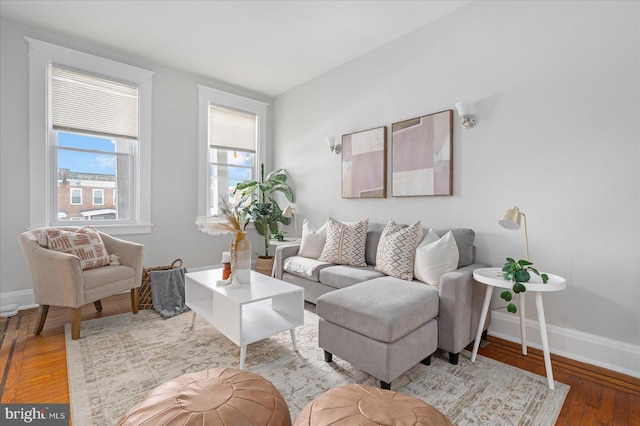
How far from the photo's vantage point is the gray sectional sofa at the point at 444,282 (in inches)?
81.0

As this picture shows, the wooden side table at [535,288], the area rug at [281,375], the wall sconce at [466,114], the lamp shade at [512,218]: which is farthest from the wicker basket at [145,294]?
the wall sconce at [466,114]

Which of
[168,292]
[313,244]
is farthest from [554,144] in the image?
[168,292]

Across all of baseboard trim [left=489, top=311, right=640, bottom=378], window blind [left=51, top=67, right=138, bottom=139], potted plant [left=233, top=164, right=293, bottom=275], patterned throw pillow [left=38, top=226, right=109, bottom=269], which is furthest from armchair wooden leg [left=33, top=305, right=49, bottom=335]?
baseboard trim [left=489, top=311, right=640, bottom=378]

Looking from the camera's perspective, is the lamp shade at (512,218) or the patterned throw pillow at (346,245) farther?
the patterned throw pillow at (346,245)

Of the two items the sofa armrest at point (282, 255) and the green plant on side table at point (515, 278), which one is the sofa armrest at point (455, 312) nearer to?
the green plant on side table at point (515, 278)

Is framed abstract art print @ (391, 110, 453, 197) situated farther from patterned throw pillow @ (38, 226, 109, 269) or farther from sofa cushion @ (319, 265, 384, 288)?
patterned throw pillow @ (38, 226, 109, 269)

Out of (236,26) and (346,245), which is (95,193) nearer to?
(236,26)

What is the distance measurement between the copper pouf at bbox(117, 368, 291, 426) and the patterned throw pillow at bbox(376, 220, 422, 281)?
167 centimetres

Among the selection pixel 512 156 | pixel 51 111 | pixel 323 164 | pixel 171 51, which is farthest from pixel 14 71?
pixel 512 156

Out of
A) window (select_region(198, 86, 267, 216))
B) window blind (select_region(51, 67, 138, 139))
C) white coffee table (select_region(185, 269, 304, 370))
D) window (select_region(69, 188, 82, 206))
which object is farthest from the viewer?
window (select_region(198, 86, 267, 216))

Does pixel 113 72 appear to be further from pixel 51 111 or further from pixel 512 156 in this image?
pixel 512 156

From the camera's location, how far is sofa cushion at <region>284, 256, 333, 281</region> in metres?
3.08

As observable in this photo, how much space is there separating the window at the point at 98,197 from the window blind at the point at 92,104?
0.69 meters

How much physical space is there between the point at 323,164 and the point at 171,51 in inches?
91.4
